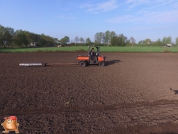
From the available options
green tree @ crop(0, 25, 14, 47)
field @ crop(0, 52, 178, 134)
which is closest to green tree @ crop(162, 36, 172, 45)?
green tree @ crop(0, 25, 14, 47)

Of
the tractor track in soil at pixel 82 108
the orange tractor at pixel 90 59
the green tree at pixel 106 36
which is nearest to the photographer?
the tractor track in soil at pixel 82 108

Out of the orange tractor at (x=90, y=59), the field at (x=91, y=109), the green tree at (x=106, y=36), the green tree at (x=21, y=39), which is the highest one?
the green tree at (x=106, y=36)

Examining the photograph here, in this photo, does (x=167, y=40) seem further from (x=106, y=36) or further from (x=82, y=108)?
(x=82, y=108)

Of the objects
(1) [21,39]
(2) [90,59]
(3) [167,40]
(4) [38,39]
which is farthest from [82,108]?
(3) [167,40]

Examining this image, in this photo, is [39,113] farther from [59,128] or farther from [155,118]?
[155,118]

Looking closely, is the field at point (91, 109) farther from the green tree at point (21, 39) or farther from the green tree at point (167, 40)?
the green tree at point (167, 40)

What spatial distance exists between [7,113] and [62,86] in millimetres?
3814

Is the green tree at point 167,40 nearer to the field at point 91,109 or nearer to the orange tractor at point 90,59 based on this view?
the orange tractor at point 90,59

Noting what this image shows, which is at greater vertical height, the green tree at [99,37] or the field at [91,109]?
the green tree at [99,37]

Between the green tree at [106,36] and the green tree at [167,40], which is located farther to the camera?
the green tree at [106,36]

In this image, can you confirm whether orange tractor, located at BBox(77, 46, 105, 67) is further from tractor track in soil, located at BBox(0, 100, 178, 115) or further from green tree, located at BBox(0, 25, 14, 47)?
green tree, located at BBox(0, 25, 14, 47)

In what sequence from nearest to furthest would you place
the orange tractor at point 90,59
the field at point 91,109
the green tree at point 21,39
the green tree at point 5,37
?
1. the field at point 91,109
2. the orange tractor at point 90,59
3. the green tree at point 5,37
4. the green tree at point 21,39

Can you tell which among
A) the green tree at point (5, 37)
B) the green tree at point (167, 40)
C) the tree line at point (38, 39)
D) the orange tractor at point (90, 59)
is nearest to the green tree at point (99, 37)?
the tree line at point (38, 39)

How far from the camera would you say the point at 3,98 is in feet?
22.7
